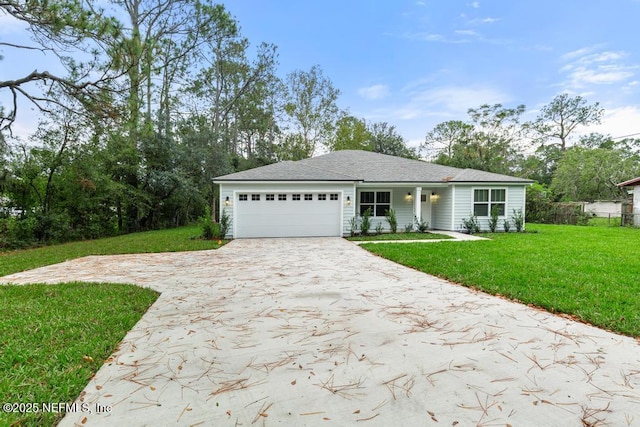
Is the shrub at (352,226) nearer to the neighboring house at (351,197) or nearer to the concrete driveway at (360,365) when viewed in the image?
the neighboring house at (351,197)

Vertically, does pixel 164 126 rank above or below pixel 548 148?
below

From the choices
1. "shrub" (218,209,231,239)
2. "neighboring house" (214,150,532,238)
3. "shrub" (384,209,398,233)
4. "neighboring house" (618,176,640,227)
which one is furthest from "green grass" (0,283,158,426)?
"neighboring house" (618,176,640,227)

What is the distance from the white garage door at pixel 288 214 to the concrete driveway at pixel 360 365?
7.38 metres

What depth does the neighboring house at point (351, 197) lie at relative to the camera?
11.6 m

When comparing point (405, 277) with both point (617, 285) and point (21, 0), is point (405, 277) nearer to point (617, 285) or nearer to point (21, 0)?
point (617, 285)

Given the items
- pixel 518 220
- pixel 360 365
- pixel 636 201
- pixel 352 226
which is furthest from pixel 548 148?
pixel 360 365

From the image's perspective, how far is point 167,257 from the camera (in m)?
7.57

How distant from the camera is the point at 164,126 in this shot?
16.5 metres

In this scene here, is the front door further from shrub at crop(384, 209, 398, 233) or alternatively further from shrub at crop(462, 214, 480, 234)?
shrub at crop(384, 209, 398, 233)

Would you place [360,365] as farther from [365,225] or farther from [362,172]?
[362,172]

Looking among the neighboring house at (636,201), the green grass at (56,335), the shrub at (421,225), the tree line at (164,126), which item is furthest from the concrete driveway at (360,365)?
the neighboring house at (636,201)

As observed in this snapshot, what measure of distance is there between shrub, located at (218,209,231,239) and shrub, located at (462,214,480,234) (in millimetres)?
9437

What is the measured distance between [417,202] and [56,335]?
39.2ft

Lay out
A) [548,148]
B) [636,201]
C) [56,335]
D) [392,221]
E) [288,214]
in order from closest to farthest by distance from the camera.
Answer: [56,335] < [288,214] < [392,221] < [636,201] < [548,148]
